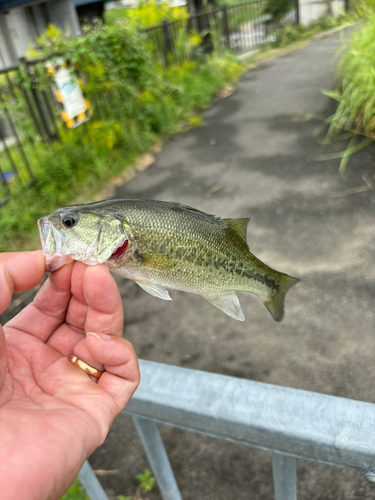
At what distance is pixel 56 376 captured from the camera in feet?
4.67

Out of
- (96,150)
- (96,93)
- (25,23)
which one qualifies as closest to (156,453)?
(96,150)

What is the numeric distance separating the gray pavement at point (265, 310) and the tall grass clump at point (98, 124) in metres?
0.69

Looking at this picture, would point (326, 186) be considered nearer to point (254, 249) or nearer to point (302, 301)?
point (254, 249)

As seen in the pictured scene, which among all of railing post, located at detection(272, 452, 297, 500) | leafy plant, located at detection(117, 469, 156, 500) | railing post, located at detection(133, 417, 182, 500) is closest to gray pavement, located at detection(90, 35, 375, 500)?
leafy plant, located at detection(117, 469, 156, 500)

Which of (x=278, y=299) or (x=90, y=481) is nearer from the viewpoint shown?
(x=278, y=299)

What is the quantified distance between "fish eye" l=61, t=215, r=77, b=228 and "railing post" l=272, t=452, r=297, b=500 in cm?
99

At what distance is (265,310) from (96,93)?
5.44 m

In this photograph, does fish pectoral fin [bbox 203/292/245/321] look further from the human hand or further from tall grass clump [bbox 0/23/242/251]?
tall grass clump [bbox 0/23/242/251]

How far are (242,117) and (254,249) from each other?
16.5ft

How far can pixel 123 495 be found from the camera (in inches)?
113

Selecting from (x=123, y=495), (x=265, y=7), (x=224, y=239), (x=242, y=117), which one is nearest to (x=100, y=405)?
(x=224, y=239)

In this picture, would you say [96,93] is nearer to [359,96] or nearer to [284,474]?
[359,96]

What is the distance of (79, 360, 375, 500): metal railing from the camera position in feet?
3.42

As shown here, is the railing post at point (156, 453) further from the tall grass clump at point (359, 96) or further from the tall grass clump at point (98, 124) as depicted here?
the tall grass clump at point (359, 96)
